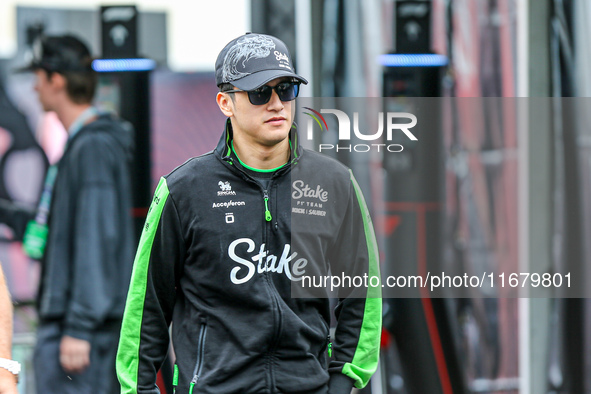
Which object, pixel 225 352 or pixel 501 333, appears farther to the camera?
pixel 501 333

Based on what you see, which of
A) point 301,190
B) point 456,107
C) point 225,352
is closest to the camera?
point 225,352

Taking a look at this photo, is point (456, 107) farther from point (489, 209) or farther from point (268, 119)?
point (268, 119)

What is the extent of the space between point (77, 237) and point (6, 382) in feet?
5.80

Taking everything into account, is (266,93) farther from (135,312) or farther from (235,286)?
(135,312)

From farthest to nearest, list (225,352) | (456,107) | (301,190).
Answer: (456,107), (301,190), (225,352)

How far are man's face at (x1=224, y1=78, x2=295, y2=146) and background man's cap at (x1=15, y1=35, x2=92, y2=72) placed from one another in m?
1.59

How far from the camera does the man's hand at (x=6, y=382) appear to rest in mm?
1820

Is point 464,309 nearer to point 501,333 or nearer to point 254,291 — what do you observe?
point 501,333

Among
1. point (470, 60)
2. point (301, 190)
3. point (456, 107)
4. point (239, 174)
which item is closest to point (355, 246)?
point (301, 190)

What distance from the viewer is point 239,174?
218 centimetres

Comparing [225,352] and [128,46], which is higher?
[128,46]

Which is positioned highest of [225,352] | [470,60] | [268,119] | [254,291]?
[470,60]

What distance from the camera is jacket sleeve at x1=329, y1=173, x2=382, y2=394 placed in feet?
7.42

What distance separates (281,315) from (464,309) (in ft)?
5.59
